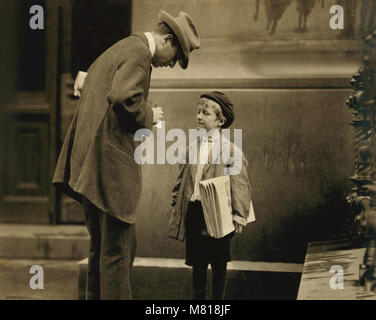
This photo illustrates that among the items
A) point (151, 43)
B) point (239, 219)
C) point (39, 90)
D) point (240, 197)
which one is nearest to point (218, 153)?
point (240, 197)

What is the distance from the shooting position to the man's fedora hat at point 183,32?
4.25m

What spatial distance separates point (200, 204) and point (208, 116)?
26.8 inches

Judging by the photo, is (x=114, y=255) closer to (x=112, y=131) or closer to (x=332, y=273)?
(x=112, y=131)

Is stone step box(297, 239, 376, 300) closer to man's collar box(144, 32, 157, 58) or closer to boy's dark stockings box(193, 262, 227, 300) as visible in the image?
boy's dark stockings box(193, 262, 227, 300)

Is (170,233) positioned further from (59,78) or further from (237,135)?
(59,78)

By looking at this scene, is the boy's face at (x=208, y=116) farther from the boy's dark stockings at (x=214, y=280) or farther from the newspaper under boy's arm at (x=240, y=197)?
→ the boy's dark stockings at (x=214, y=280)

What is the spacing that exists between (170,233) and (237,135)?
3.33ft

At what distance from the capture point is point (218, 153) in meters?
4.57

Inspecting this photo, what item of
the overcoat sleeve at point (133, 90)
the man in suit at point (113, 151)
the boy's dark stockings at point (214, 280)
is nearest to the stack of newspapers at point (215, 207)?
the boy's dark stockings at point (214, 280)

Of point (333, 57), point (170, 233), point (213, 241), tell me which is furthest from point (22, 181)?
point (333, 57)

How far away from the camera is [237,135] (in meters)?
4.98

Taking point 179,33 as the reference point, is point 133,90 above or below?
below

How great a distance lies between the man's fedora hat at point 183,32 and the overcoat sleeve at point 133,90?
0.34m
